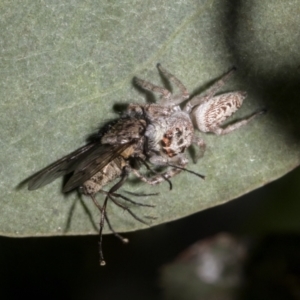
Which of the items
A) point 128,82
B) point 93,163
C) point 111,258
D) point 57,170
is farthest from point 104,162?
point 111,258

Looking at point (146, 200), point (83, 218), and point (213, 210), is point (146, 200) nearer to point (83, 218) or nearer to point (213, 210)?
point (83, 218)

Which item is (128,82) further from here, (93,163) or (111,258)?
(111,258)

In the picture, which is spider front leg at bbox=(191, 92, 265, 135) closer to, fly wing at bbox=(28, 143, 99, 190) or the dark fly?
the dark fly

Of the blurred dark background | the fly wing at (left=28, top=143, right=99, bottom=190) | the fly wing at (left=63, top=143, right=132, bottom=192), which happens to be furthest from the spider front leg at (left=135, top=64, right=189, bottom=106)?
the blurred dark background

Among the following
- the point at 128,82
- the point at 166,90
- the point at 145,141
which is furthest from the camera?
the point at 145,141

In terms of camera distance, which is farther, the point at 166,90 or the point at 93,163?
the point at 166,90

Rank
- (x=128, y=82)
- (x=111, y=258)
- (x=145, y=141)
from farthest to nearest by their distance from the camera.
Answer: (x=111, y=258), (x=145, y=141), (x=128, y=82)

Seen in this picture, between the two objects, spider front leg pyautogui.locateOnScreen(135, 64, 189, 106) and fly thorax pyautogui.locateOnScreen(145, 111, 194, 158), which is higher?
spider front leg pyautogui.locateOnScreen(135, 64, 189, 106)

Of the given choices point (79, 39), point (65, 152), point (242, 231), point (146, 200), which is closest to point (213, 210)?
point (242, 231)
